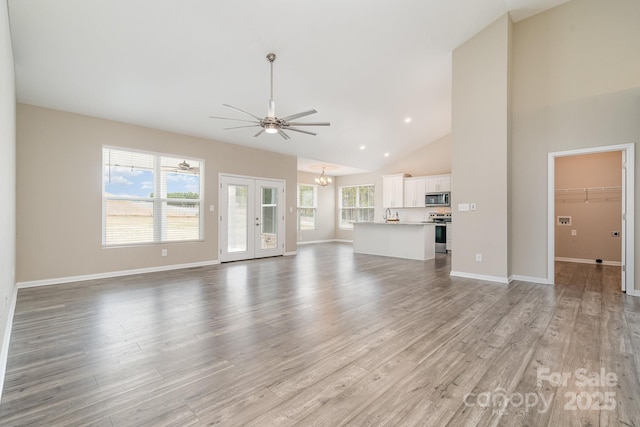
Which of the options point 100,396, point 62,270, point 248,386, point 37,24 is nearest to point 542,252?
point 248,386

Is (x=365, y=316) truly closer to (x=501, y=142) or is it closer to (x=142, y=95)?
(x=501, y=142)

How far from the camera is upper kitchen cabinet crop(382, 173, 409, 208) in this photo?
10242mm

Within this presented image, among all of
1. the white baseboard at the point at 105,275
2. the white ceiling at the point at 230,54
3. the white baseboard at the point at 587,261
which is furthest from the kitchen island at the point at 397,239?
the white baseboard at the point at 105,275

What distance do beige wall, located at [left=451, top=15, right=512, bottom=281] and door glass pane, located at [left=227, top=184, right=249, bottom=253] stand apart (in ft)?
15.7

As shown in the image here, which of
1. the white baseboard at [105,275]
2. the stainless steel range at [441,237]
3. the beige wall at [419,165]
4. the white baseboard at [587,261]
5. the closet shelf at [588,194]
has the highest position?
the beige wall at [419,165]

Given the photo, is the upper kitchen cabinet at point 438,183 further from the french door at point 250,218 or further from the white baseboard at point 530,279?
the french door at point 250,218

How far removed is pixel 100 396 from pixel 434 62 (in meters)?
6.39

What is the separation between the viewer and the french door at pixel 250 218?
7.07 m

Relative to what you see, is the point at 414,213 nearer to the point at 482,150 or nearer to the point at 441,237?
the point at 441,237

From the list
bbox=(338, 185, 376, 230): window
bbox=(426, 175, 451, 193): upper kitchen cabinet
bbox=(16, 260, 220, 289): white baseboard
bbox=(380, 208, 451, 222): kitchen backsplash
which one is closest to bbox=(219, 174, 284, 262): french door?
bbox=(16, 260, 220, 289): white baseboard

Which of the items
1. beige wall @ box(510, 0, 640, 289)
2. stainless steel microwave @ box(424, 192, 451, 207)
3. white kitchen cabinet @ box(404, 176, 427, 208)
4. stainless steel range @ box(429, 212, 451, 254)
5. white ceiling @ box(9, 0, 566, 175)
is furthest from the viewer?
white kitchen cabinet @ box(404, 176, 427, 208)

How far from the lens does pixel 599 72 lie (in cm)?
450

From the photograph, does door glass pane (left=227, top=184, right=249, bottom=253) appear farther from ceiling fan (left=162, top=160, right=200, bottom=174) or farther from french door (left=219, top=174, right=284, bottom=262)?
ceiling fan (left=162, top=160, right=200, bottom=174)

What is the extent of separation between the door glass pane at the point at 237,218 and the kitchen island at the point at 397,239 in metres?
3.17
